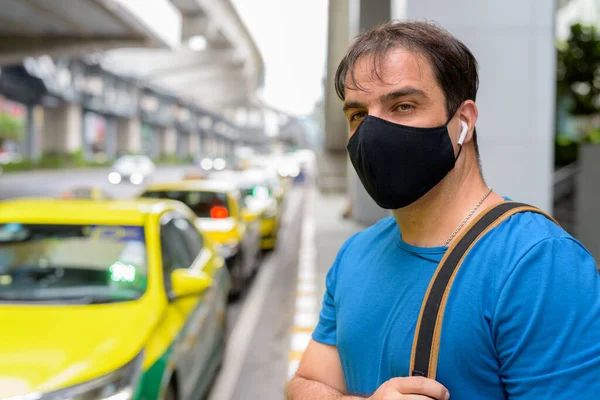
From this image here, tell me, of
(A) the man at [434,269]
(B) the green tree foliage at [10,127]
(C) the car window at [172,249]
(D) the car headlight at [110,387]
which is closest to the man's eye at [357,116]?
(A) the man at [434,269]

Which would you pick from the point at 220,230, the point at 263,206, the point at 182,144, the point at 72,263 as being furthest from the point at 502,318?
the point at 182,144

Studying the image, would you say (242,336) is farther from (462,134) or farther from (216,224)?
(462,134)

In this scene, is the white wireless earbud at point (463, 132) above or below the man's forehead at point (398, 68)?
below

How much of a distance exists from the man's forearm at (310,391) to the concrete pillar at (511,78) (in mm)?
4623

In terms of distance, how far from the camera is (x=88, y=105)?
52.6 m

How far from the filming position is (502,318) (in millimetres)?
1380

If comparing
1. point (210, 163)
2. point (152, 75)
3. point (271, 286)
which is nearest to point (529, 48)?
point (271, 286)

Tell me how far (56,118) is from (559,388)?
53.3 metres

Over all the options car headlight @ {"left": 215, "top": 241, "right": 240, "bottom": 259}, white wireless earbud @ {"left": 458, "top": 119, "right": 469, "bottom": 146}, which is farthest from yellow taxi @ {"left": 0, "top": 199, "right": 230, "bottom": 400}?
car headlight @ {"left": 215, "top": 241, "right": 240, "bottom": 259}

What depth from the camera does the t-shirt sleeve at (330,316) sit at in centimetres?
195

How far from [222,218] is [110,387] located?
22.3 feet

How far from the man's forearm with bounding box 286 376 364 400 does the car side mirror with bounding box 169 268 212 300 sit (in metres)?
2.69

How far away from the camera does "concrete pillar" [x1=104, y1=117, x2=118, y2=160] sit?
2509 inches

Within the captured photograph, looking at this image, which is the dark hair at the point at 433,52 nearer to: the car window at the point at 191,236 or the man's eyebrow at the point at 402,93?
the man's eyebrow at the point at 402,93
